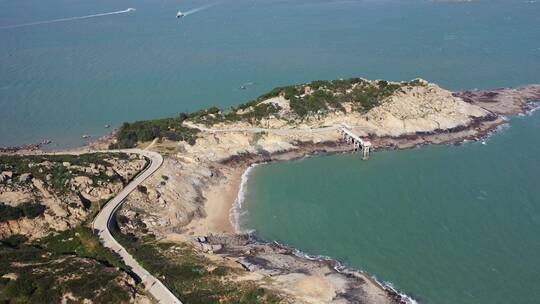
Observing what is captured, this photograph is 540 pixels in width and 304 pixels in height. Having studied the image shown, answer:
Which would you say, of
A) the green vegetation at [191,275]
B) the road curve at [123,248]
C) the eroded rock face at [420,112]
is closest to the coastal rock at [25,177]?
the road curve at [123,248]

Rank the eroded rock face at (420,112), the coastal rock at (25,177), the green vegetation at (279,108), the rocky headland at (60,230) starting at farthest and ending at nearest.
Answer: the eroded rock face at (420,112) < the green vegetation at (279,108) < the coastal rock at (25,177) < the rocky headland at (60,230)

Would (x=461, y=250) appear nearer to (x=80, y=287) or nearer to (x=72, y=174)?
(x=80, y=287)

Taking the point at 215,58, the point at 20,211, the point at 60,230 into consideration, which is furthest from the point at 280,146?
the point at 215,58

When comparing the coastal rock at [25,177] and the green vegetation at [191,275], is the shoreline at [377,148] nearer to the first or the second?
the green vegetation at [191,275]

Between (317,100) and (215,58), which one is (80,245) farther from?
(215,58)

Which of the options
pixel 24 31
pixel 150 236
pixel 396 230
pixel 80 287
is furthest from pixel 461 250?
pixel 24 31
